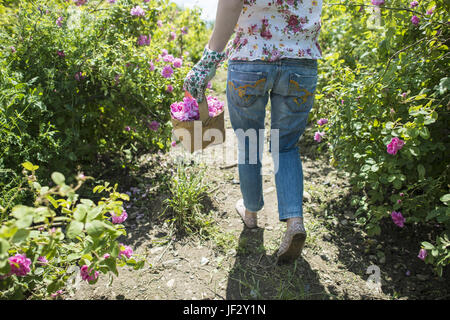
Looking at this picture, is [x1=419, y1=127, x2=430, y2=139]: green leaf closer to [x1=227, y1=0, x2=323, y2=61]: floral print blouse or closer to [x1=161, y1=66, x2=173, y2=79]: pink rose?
[x1=227, y1=0, x2=323, y2=61]: floral print blouse

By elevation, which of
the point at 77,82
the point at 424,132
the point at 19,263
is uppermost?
the point at 77,82

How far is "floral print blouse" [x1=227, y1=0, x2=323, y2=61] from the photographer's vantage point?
157 cm

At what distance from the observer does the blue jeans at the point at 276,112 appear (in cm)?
163

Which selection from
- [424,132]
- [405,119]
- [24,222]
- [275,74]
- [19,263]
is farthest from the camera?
[405,119]

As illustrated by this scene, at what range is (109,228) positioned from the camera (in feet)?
4.15

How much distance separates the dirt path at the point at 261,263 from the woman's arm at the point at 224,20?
1154 mm

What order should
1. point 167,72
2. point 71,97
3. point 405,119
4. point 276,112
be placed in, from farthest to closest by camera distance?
point 167,72 < point 71,97 < point 405,119 < point 276,112

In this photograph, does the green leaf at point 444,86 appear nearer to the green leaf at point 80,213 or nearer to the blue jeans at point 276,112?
the blue jeans at point 276,112

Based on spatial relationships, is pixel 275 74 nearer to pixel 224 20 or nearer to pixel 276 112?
pixel 276 112

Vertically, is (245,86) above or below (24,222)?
above

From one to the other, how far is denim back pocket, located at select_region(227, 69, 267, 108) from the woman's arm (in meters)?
0.14

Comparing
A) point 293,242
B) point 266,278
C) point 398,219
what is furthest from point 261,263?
point 398,219

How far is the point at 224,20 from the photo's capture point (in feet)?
5.09

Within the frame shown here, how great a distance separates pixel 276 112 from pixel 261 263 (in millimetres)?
881
